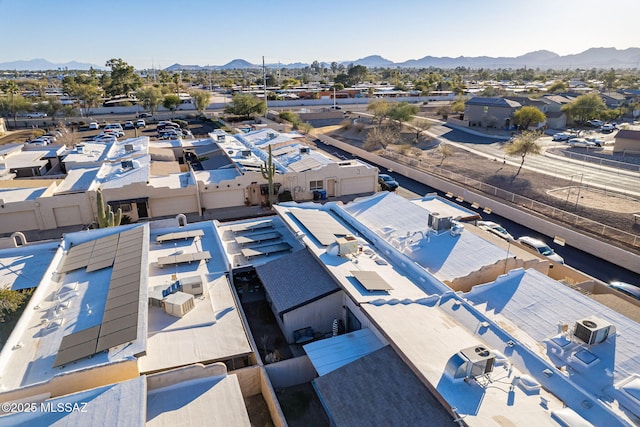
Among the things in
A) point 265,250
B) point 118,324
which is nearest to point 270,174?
point 265,250

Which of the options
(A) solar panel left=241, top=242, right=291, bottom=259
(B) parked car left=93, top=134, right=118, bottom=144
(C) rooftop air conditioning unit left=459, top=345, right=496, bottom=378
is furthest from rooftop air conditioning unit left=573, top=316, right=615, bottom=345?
(B) parked car left=93, top=134, right=118, bottom=144

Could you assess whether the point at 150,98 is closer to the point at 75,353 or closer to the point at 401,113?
the point at 401,113

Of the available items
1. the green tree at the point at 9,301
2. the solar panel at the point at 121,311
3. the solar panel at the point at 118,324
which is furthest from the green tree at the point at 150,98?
the solar panel at the point at 118,324

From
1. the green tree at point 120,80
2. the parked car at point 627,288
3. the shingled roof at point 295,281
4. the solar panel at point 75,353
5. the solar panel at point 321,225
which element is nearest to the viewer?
the solar panel at point 75,353

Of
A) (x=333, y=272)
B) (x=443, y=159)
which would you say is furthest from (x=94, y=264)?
(x=443, y=159)

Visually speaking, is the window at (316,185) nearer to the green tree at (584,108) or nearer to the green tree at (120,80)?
the green tree at (584,108)

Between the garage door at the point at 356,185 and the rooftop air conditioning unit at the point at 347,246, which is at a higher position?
the rooftop air conditioning unit at the point at 347,246
